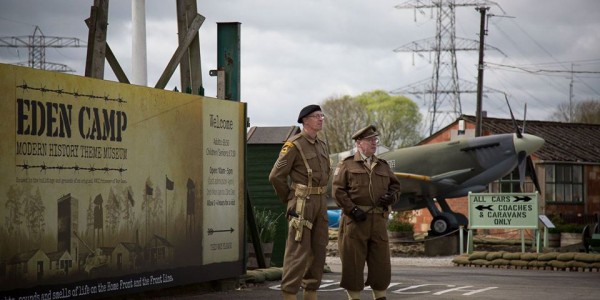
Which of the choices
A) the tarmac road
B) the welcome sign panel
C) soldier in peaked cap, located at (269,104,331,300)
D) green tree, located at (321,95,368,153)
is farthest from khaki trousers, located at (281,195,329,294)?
green tree, located at (321,95,368,153)

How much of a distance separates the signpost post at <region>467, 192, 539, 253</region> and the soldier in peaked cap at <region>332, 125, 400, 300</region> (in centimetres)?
1328

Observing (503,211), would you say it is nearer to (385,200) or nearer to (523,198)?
(523,198)

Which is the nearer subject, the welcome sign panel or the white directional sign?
the welcome sign panel

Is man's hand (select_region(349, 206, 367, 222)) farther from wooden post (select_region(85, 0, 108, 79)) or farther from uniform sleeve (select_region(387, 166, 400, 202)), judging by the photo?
wooden post (select_region(85, 0, 108, 79))

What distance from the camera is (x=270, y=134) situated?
1934 centimetres

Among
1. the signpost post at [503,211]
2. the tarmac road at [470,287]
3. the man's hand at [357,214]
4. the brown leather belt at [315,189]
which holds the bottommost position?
the tarmac road at [470,287]

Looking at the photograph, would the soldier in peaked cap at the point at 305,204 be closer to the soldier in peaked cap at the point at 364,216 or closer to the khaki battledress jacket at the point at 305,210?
the khaki battledress jacket at the point at 305,210

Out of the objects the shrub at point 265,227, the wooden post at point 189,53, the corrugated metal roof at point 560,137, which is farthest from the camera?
the corrugated metal roof at point 560,137

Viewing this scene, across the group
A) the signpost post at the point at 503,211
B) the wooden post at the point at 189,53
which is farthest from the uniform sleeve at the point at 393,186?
the signpost post at the point at 503,211

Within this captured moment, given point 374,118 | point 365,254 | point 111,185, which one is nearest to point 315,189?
point 365,254

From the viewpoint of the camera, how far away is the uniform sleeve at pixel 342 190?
37.4 feet

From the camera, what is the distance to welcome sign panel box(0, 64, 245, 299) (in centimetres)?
1012

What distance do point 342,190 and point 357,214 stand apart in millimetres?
354

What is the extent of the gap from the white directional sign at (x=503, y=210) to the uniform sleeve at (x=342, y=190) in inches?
525
